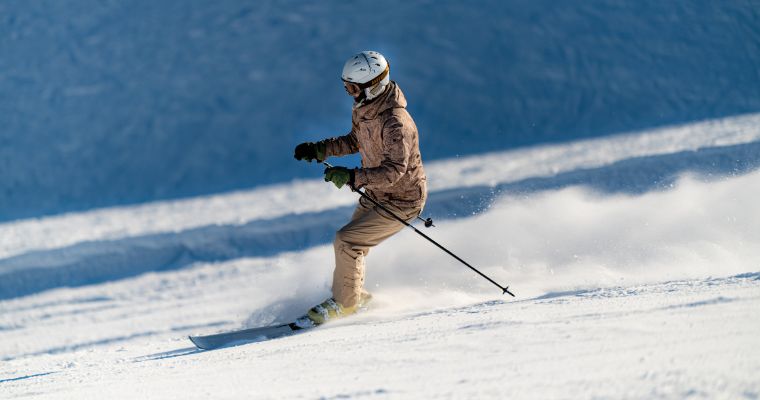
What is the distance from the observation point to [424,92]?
25.8 ft

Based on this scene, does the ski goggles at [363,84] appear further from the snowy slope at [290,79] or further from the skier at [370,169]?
the snowy slope at [290,79]

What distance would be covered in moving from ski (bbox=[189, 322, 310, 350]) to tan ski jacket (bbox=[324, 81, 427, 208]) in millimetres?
991

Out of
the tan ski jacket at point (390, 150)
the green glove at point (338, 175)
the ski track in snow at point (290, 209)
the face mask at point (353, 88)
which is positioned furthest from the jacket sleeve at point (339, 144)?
the ski track in snow at point (290, 209)

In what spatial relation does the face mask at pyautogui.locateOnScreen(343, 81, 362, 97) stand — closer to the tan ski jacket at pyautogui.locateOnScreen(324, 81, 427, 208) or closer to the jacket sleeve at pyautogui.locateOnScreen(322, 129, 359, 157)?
the tan ski jacket at pyautogui.locateOnScreen(324, 81, 427, 208)

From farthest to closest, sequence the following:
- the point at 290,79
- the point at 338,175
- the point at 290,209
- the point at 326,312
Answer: the point at 290,79, the point at 290,209, the point at 326,312, the point at 338,175

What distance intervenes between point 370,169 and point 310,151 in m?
0.70

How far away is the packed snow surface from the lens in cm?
257

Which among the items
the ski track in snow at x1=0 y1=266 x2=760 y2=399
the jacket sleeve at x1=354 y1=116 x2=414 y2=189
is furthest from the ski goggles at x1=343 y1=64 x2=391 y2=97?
the ski track in snow at x1=0 y1=266 x2=760 y2=399

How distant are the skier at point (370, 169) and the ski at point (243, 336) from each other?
167mm

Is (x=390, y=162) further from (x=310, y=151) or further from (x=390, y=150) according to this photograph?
(x=310, y=151)

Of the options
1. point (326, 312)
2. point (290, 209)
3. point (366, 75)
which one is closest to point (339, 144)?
point (366, 75)

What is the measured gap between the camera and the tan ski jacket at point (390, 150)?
3.83 m

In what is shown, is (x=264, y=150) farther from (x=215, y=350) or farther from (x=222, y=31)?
(x=215, y=350)

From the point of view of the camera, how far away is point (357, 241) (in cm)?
425
